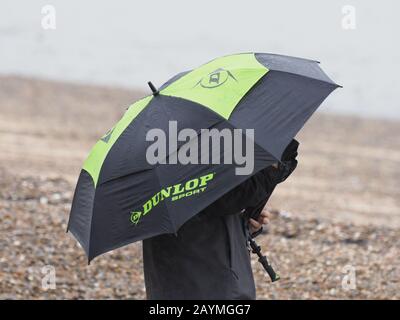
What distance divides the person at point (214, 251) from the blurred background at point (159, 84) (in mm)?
3148

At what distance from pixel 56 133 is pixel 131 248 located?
420 inches

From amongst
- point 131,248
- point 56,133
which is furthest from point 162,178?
point 56,133

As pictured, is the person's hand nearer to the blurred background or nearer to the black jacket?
the black jacket

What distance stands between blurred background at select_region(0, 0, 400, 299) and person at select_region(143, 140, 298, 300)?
3.15 m

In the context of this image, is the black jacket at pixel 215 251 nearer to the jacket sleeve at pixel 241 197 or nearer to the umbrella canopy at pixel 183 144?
the jacket sleeve at pixel 241 197

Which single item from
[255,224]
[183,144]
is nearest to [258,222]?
[255,224]

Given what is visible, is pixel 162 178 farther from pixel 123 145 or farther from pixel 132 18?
pixel 132 18

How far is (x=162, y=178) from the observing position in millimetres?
3986

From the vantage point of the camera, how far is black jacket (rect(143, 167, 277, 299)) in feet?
13.2

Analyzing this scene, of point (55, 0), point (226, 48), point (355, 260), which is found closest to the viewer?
point (355, 260)

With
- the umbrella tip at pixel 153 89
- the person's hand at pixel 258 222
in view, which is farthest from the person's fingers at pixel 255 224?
the umbrella tip at pixel 153 89

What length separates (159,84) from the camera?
28594 mm

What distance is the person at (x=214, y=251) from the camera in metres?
4.03

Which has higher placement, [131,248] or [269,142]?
[269,142]
